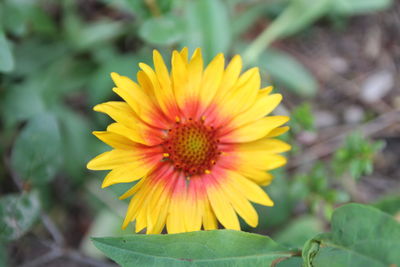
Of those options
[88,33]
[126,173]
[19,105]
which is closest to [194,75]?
[126,173]

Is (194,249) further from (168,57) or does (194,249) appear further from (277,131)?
(168,57)

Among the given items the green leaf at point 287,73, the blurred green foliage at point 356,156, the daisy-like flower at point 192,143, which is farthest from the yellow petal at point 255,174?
the green leaf at point 287,73

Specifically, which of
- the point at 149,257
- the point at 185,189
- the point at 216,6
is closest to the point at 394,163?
the point at 216,6

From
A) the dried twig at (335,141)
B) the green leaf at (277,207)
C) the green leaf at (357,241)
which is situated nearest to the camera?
the green leaf at (357,241)

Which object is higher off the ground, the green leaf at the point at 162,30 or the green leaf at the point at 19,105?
the green leaf at the point at 162,30

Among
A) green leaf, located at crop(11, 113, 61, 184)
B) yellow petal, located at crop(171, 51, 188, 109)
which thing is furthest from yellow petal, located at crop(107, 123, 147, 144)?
green leaf, located at crop(11, 113, 61, 184)

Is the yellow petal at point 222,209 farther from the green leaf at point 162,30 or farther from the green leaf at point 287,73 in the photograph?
the green leaf at point 287,73

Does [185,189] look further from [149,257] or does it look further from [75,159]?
[75,159]
